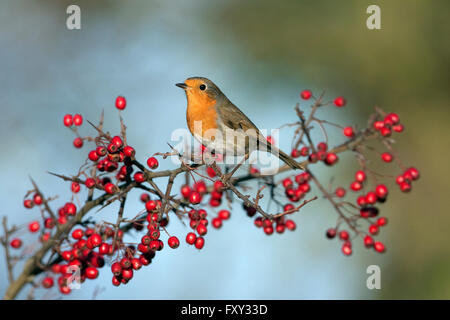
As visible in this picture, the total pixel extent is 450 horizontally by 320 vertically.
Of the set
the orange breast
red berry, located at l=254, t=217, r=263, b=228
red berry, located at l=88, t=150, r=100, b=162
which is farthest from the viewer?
the orange breast

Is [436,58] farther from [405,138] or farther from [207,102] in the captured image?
[207,102]

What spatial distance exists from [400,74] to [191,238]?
10.7 feet

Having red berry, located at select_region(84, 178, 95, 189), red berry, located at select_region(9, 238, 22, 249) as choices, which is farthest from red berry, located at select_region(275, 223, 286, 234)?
red berry, located at select_region(9, 238, 22, 249)

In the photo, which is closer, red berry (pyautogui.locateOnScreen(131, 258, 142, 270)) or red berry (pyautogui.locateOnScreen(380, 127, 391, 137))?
red berry (pyautogui.locateOnScreen(131, 258, 142, 270))

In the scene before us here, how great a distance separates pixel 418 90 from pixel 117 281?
3.57 metres

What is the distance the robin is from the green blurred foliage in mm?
1483

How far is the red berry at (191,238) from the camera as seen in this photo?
7.93 feet

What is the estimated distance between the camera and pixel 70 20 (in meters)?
5.14

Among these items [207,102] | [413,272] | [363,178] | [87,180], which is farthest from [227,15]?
[87,180]

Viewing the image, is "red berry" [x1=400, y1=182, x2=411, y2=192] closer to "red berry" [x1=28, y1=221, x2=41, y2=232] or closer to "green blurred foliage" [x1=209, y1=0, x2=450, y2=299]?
"green blurred foliage" [x1=209, y1=0, x2=450, y2=299]

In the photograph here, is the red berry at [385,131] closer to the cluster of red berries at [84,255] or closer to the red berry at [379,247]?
the red berry at [379,247]

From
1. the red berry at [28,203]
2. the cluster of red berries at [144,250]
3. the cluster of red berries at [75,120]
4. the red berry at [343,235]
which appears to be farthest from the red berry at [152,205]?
the red berry at [343,235]

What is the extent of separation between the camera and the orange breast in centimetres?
355

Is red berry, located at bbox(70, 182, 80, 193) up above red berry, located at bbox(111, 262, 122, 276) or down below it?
above
